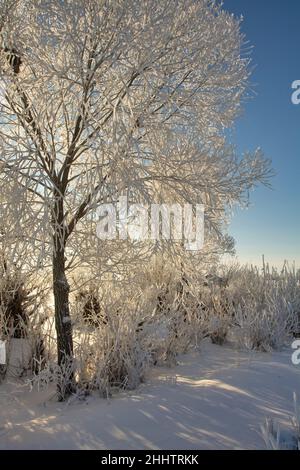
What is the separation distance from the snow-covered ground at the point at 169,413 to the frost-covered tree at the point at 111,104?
0.90 metres

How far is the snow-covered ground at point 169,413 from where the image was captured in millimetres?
3271

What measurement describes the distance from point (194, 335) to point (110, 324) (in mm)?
1827

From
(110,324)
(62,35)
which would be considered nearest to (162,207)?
(110,324)

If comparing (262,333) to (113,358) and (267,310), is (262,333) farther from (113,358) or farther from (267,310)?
(113,358)

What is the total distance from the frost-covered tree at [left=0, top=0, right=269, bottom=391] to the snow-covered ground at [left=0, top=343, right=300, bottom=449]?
0.90 metres

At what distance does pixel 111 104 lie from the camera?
4.17 metres

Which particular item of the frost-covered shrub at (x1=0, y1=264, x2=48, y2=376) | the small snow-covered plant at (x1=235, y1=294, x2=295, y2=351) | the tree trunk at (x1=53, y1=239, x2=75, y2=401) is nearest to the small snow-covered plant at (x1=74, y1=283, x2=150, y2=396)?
the tree trunk at (x1=53, y1=239, x2=75, y2=401)

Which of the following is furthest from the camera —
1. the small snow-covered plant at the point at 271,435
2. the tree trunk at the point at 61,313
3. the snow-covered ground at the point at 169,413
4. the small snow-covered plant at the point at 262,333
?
the small snow-covered plant at the point at 262,333

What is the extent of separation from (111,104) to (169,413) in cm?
294

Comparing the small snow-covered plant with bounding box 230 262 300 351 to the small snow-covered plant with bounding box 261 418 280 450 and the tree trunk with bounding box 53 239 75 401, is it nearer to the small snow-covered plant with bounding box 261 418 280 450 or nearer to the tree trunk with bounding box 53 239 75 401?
the tree trunk with bounding box 53 239 75 401

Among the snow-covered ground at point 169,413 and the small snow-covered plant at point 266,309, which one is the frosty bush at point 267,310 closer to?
the small snow-covered plant at point 266,309

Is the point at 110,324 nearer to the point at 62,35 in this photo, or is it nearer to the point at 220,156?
the point at 220,156

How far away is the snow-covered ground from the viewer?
3271 millimetres

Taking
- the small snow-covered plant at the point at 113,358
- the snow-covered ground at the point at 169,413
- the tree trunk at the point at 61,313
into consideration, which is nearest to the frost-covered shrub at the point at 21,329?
the tree trunk at the point at 61,313
